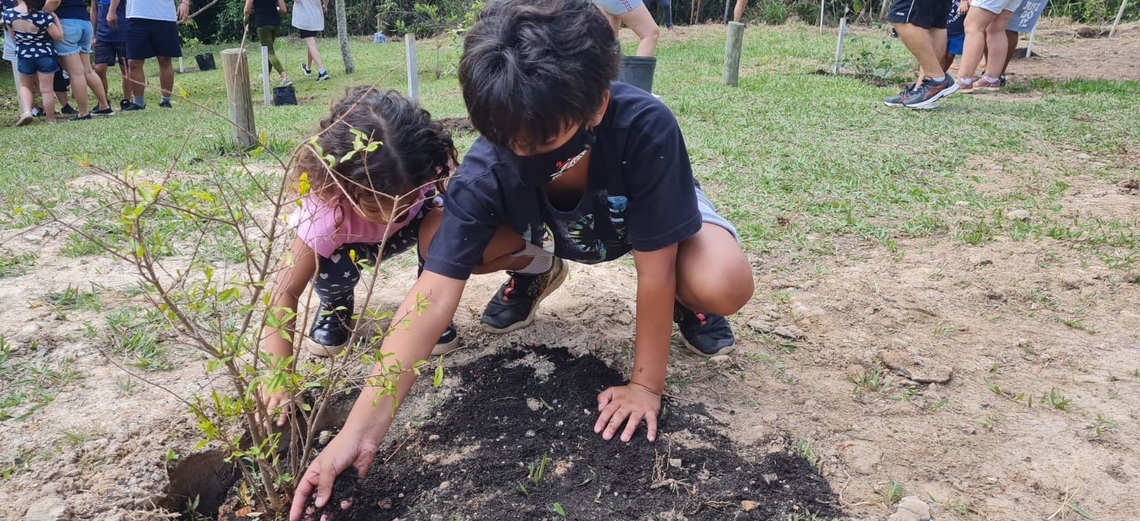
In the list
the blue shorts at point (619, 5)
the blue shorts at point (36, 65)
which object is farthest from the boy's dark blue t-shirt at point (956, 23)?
the blue shorts at point (36, 65)

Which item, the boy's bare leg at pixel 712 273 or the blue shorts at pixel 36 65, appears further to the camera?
the blue shorts at pixel 36 65

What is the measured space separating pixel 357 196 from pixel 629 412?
0.91 metres

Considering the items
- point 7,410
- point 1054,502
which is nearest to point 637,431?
point 1054,502

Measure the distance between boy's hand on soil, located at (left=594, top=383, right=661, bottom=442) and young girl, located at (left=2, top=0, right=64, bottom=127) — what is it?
722cm

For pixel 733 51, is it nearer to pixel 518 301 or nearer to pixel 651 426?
pixel 518 301

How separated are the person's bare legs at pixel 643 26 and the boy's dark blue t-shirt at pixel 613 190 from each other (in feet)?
12.7

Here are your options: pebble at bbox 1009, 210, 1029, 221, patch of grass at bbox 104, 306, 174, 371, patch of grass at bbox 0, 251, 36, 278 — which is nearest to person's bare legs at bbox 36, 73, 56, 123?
patch of grass at bbox 0, 251, 36, 278

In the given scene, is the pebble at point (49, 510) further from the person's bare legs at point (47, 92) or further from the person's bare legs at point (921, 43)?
the person's bare legs at point (47, 92)

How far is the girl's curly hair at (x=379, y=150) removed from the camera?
195 cm

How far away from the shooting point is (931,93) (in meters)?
5.78

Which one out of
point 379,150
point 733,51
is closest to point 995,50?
point 733,51

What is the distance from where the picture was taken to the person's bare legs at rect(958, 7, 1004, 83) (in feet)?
18.9

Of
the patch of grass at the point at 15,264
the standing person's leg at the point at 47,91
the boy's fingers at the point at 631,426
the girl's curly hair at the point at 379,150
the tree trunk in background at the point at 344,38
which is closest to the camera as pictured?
the boy's fingers at the point at 631,426

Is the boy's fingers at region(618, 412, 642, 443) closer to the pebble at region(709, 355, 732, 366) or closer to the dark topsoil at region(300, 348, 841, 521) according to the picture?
the dark topsoil at region(300, 348, 841, 521)
